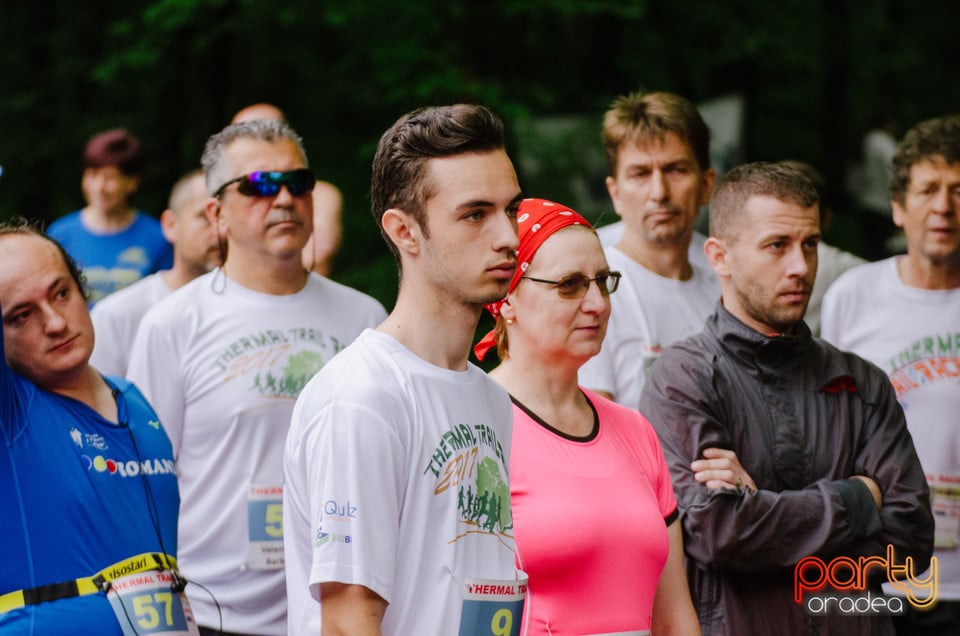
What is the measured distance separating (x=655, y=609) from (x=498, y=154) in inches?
54.5

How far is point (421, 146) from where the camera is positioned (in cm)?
269

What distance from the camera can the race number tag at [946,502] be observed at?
456cm

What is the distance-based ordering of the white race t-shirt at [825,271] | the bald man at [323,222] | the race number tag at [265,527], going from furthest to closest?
the bald man at [323,222], the white race t-shirt at [825,271], the race number tag at [265,527]

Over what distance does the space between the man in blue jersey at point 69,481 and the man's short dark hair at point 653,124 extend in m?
2.33

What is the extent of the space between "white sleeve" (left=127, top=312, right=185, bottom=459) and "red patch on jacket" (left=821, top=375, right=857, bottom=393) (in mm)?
2219

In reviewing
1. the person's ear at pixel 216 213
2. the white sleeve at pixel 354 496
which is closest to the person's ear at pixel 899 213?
the person's ear at pixel 216 213

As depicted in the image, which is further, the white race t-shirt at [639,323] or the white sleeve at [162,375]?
the white race t-shirt at [639,323]

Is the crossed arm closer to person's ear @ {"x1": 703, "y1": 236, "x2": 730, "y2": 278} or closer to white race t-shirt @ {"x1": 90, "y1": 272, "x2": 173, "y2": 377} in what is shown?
person's ear @ {"x1": 703, "y1": 236, "x2": 730, "y2": 278}

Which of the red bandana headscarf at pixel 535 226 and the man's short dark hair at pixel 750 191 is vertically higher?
the man's short dark hair at pixel 750 191

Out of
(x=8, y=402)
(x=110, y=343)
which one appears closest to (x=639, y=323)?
(x=8, y=402)

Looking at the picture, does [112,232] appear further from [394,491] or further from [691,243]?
[394,491]

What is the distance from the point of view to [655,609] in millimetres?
3369

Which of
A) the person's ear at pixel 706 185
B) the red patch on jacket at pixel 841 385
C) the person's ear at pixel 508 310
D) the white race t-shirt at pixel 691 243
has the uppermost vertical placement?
the person's ear at pixel 706 185

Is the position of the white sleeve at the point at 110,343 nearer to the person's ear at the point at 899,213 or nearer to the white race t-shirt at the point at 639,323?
the white race t-shirt at the point at 639,323
